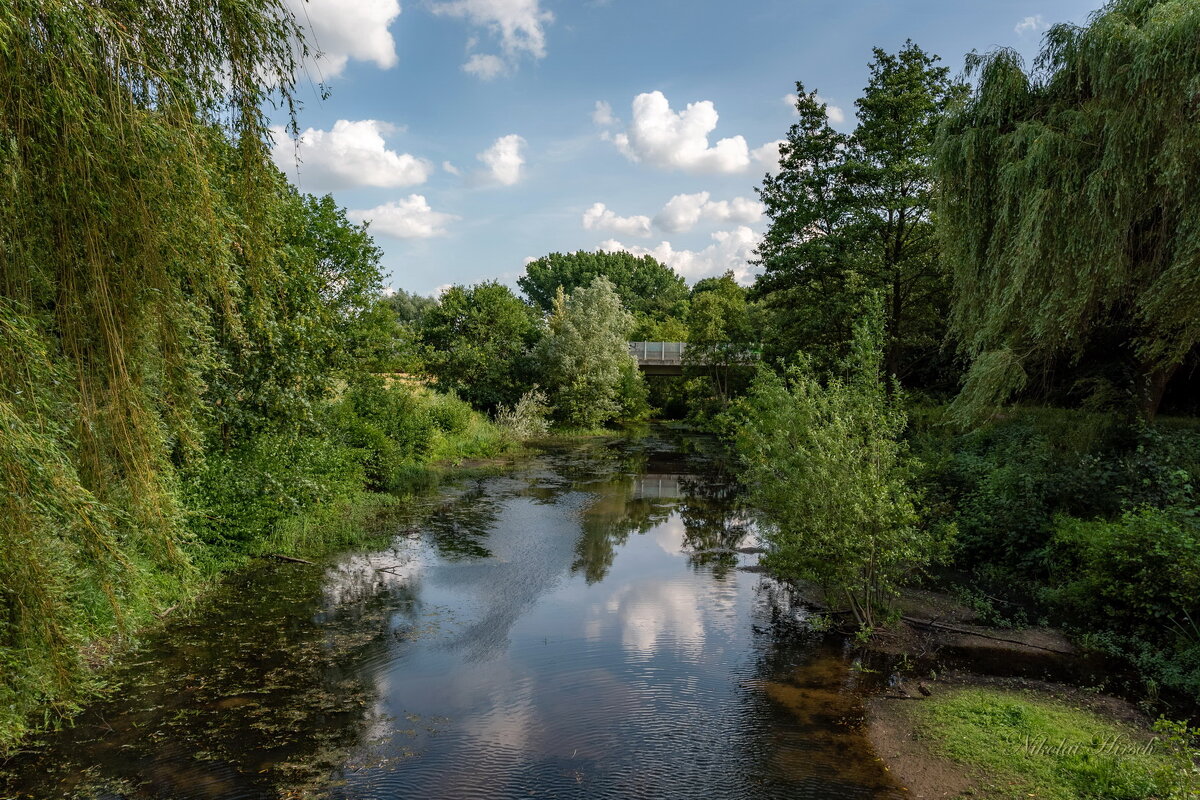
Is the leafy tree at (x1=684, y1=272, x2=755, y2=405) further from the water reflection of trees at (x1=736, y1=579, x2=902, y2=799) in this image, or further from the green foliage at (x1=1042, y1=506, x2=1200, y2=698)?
the water reflection of trees at (x1=736, y1=579, x2=902, y2=799)

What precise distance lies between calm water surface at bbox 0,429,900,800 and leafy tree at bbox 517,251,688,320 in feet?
210

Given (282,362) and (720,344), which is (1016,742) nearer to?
(282,362)

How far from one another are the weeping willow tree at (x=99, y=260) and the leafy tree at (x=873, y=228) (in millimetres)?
17074

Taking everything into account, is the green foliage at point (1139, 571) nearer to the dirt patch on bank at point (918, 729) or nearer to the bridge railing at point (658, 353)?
the dirt patch on bank at point (918, 729)

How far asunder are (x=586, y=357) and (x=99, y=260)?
97.4 feet

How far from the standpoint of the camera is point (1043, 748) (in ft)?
20.4

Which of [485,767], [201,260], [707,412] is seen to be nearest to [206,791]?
[485,767]

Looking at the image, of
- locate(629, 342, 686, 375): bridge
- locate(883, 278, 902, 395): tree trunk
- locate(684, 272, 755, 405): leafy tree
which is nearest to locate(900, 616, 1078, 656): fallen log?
locate(883, 278, 902, 395): tree trunk

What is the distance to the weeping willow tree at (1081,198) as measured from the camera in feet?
32.6

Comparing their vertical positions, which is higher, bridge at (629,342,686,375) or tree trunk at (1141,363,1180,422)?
bridge at (629,342,686,375)

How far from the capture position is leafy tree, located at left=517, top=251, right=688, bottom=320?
253ft

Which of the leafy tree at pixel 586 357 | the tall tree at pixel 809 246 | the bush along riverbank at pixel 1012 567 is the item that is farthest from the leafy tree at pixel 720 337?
the bush along riverbank at pixel 1012 567

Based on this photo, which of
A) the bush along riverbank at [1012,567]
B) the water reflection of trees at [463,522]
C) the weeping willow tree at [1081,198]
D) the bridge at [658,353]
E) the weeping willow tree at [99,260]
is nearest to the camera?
the weeping willow tree at [99,260]

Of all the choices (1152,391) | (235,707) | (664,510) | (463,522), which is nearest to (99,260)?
(235,707)
